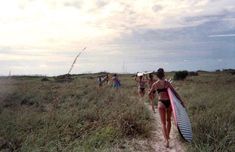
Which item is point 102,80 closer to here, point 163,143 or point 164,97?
point 163,143

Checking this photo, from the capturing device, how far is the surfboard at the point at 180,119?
10093 millimetres

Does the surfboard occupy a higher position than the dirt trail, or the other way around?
the surfboard

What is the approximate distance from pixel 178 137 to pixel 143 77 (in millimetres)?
9667

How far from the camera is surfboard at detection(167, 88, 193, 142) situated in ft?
33.1

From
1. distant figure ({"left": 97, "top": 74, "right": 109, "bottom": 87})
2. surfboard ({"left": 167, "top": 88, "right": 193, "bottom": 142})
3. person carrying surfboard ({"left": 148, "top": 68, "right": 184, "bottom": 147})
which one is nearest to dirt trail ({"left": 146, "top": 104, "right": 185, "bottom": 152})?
person carrying surfboard ({"left": 148, "top": 68, "right": 184, "bottom": 147})

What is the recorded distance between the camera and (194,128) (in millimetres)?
11398

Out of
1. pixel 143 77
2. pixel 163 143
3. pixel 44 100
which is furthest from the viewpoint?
pixel 44 100

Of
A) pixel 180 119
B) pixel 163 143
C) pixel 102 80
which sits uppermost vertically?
pixel 102 80

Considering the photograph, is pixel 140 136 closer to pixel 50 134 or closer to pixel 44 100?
pixel 50 134

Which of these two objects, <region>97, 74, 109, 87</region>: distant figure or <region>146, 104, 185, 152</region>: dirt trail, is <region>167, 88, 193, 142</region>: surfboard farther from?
<region>97, 74, 109, 87</region>: distant figure

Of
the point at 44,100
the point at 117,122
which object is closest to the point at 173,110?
the point at 117,122

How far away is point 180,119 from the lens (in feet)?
33.7

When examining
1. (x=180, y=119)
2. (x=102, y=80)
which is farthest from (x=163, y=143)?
(x=102, y=80)

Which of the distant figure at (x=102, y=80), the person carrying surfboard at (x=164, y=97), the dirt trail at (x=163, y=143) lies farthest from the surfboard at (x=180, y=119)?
the distant figure at (x=102, y=80)
